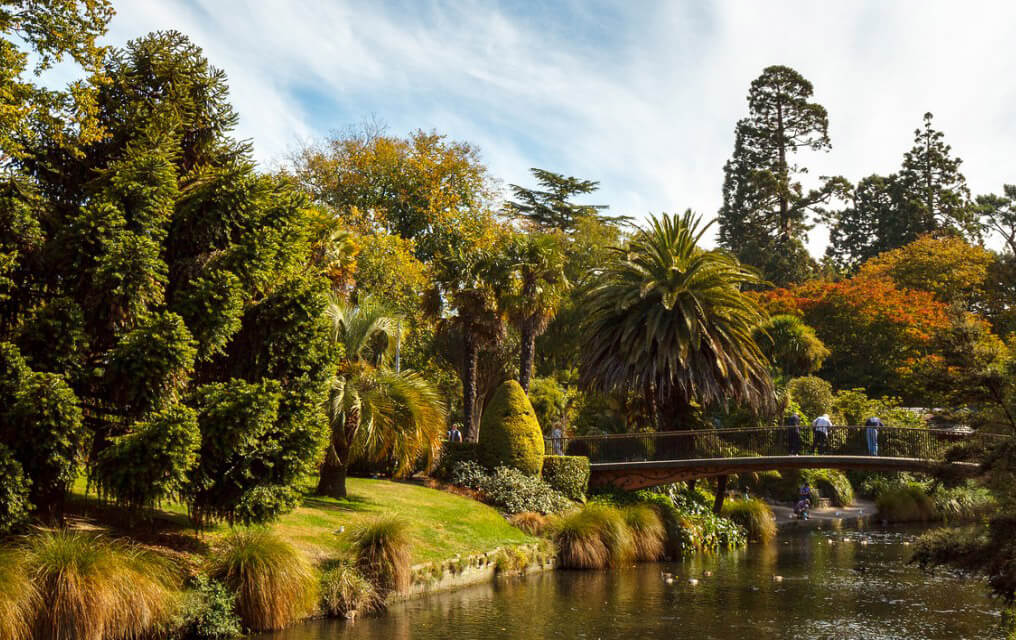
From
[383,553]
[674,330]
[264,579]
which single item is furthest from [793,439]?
[264,579]

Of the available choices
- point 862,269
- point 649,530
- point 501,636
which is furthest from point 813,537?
point 862,269

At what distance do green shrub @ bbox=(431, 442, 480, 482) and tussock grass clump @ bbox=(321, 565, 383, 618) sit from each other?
1115cm

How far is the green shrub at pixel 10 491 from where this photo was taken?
11531mm

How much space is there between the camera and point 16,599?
1036 centimetres

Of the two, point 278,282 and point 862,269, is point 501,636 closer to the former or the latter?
point 278,282

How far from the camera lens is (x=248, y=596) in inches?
520

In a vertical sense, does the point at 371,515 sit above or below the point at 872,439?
below

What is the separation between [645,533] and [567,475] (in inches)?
159

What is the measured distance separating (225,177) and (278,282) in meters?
2.25

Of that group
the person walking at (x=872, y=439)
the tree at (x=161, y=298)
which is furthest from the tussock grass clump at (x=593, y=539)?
the person walking at (x=872, y=439)

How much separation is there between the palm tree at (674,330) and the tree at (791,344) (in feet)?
37.3

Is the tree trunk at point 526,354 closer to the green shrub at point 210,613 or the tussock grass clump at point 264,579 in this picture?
the tussock grass clump at point 264,579

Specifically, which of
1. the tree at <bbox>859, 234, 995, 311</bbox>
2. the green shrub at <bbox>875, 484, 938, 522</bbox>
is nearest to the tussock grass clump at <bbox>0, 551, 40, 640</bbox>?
the green shrub at <bbox>875, 484, 938, 522</bbox>

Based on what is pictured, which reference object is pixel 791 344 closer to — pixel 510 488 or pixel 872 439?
Answer: pixel 872 439
